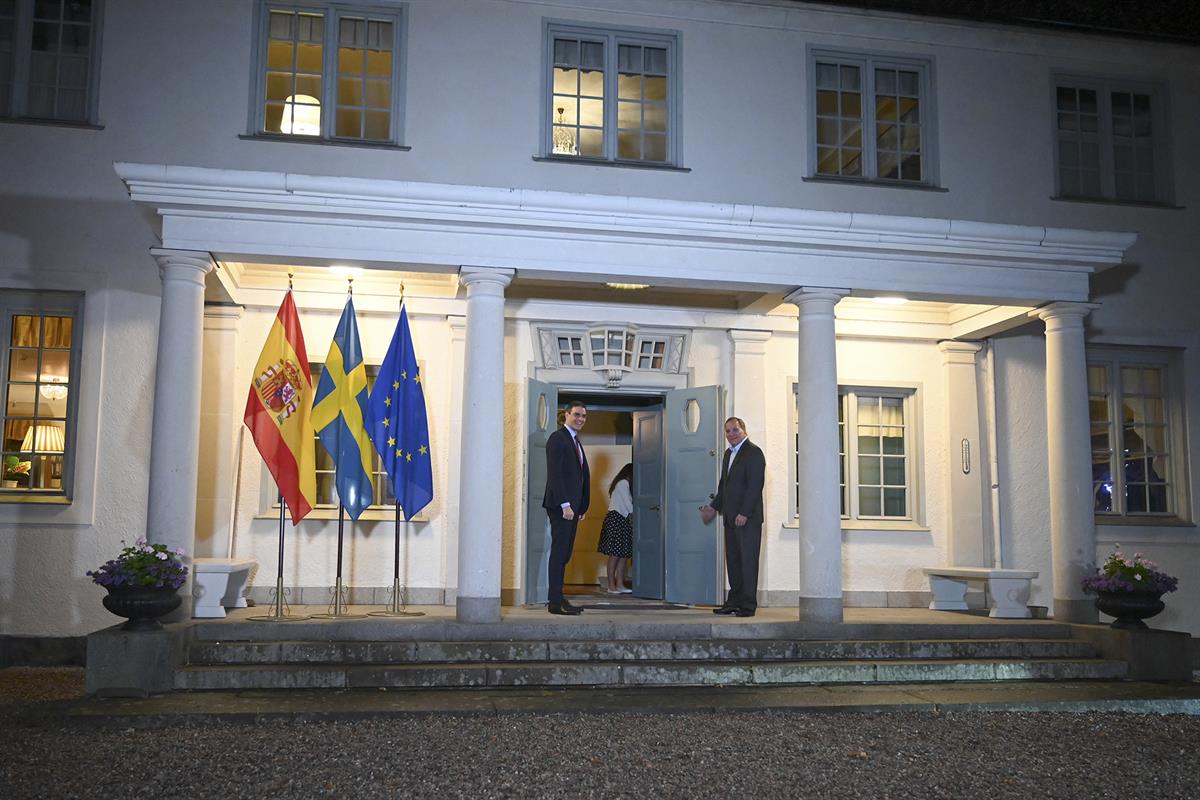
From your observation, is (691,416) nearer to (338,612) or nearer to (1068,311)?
(1068,311)

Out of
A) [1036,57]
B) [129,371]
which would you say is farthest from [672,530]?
[1036,57]

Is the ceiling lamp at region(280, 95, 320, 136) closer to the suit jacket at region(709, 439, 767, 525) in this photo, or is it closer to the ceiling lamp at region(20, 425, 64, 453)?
the ceiling lamp at region(20, 425, 64, 453)

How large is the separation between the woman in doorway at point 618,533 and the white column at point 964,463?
3.63 metres

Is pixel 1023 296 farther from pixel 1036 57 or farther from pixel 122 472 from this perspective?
pixel 122 472

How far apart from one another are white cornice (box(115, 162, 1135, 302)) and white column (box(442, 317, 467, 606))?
1720 mm

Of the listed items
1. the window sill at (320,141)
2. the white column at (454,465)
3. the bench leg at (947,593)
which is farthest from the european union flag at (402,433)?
the bench leg at (947,593)

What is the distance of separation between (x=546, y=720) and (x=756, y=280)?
4.51 meters

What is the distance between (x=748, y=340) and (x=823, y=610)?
11.1ft

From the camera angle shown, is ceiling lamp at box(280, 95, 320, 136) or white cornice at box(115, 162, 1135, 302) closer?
white cornice at box(115, 162, 1135, 302)

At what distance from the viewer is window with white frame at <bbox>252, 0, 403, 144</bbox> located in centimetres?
1007

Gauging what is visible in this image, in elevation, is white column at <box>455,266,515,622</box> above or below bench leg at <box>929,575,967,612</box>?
above

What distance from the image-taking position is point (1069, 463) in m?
10.2

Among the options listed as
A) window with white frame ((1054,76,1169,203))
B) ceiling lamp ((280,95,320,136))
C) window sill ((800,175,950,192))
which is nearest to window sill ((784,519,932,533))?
window sill ((800,175,950,192))

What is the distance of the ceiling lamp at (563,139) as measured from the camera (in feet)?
34.8
